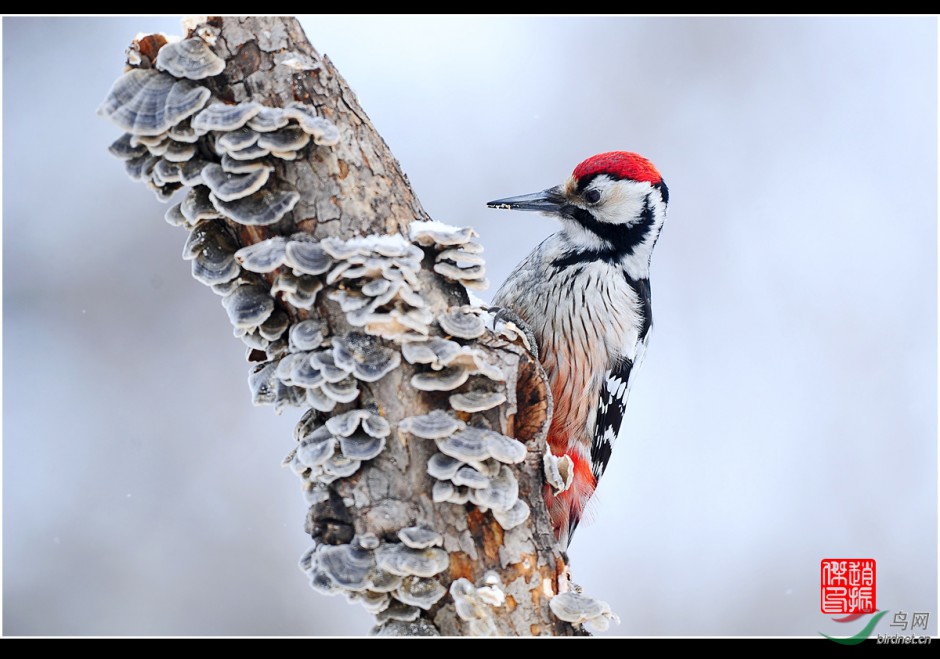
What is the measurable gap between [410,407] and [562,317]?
1.22m

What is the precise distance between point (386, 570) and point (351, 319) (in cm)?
54

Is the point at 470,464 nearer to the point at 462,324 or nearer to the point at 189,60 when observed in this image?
the point at 462,324

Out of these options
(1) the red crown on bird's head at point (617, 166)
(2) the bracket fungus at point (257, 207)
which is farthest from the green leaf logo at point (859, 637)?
(2) the bracket fungus at point (257, 207)

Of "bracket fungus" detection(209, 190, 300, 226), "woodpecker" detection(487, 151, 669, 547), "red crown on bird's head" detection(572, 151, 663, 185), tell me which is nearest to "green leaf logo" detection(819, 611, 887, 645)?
"woodpecker" detection(487, 151, 669, 547)

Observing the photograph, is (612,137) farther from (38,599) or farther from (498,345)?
(38,599)

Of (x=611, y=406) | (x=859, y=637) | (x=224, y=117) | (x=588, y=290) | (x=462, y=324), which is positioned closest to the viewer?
(x=224, y=117)

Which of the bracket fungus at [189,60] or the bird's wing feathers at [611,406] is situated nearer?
the bracket fungus at [189,60]

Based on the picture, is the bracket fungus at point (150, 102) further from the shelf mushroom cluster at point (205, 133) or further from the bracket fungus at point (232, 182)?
the bracket fungus at point (232, 182)

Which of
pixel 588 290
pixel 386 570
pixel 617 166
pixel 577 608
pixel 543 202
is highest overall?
pixel 617 166

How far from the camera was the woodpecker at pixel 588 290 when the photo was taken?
9.69ft

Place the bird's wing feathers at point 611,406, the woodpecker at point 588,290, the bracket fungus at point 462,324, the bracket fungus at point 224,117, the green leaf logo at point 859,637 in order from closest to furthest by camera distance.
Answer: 1. the bracket fungus at point 224,117
2. the bracket fungus at point 462,324
3. the green leaf logo at point 859,637
4. the woodpecker at point 588,290
5. the bird's wing feathers at point 611,406

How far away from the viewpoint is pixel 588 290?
9.68 feet

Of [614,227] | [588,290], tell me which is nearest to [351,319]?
[588,290]

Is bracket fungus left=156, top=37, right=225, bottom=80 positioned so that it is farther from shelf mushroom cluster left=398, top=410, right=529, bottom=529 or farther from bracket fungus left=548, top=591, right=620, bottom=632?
bracket fungus left=548, top=591, right=620, bottom=632
